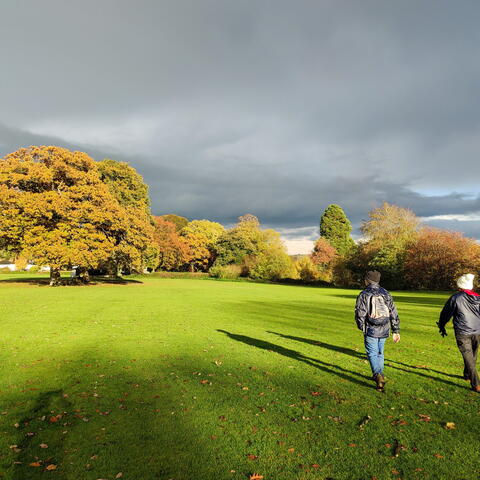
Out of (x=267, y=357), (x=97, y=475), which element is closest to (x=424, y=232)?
(x=267, y=357)

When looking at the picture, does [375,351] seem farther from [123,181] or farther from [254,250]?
[254,250]

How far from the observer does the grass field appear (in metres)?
4.06

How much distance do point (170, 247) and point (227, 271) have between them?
51.7ft

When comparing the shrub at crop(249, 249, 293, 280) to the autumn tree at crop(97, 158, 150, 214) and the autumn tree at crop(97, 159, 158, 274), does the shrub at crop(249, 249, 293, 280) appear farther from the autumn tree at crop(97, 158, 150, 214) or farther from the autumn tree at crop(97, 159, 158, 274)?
the autumn tree at crop(97, 158, 150, 214)

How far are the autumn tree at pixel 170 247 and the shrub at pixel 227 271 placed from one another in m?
11.5

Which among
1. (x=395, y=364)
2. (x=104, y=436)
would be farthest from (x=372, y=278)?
(x=104, y=436)

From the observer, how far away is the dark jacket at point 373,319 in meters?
6.64

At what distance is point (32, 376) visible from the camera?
285 inches

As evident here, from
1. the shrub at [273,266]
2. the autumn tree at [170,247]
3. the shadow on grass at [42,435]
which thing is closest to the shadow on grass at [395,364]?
the shadow on grass at [42,435]

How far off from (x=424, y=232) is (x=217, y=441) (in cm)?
4875

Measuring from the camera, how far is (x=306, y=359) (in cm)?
888

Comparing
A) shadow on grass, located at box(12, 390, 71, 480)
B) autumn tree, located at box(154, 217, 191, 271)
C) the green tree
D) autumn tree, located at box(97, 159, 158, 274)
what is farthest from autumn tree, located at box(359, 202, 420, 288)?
shadow on grass, located at box(12, 390, 71, 480)

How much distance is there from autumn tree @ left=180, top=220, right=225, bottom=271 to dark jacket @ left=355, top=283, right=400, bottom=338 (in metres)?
65.5

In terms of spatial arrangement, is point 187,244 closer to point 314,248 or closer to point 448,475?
point 314,248
